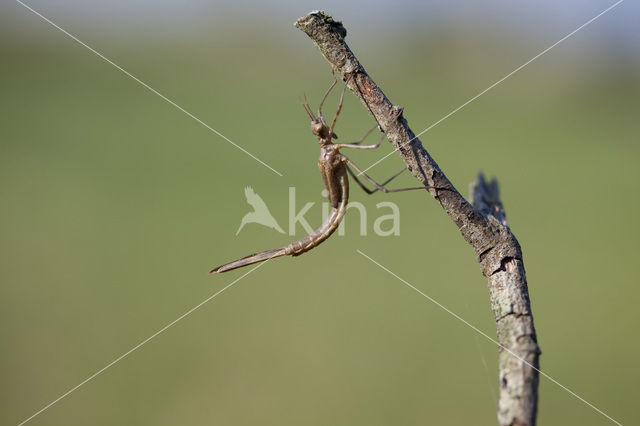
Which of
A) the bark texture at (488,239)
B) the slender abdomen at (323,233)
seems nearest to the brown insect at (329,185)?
the slender abdomen at (323,233)

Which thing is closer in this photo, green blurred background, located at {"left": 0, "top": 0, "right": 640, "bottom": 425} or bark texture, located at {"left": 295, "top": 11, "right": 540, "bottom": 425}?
bark texture, located at {"left": 295, "top": 11, "right": 540, "bottom": 425}

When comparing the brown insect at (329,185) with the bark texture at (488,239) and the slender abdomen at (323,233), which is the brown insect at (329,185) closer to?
the slender abdomen at (323,233)

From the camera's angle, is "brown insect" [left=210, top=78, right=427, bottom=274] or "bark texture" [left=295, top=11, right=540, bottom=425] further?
"brown insect" [left=210, top=78, right=427, bottom=274]

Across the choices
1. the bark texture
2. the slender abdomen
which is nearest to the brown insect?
the slender abdomen

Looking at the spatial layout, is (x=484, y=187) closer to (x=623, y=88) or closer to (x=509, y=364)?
(x=509, y=364)

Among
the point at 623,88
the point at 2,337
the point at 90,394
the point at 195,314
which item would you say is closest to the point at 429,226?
the point at 195,314

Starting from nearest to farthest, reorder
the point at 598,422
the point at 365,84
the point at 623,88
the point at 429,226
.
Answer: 1. the point at 365,84
2. the point at 598,422
3. the point at 429,226
4. the point at 623,88

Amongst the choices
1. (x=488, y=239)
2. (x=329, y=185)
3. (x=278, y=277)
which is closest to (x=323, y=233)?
(x=329, y=185)

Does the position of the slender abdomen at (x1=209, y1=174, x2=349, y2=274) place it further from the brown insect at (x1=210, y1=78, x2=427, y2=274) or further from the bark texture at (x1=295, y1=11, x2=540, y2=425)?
the bark texture at (x1=295, y1=11, x2=540, y2=425)

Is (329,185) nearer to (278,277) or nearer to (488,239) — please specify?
(488,239)
